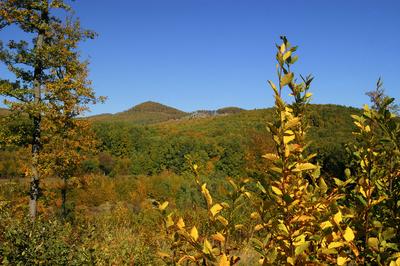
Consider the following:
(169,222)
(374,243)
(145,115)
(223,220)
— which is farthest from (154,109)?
(374,243)

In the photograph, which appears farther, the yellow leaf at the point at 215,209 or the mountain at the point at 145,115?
the mountain at the point at 145,115

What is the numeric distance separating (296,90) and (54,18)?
10.3 meters

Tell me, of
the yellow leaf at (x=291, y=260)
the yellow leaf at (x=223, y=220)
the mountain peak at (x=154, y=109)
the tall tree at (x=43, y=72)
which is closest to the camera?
the yellow leaf at (x=291, y=260)

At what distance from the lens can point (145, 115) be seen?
164 metres

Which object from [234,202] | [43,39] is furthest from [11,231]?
[43,39]

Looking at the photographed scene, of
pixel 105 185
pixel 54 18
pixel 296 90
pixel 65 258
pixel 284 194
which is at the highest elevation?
pixel 54 18

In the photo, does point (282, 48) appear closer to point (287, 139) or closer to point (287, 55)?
point (287, 55)

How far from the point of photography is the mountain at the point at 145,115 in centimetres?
14650

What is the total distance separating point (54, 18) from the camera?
404 inches

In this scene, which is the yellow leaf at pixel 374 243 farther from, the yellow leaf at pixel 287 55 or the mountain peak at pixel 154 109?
the mountain peak at pixel 154 109

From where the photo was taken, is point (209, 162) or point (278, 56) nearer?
point (278, 56)

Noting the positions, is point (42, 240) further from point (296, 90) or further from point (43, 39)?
point (43, 39)

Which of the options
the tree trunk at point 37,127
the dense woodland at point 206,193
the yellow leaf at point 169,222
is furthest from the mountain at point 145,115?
the yellow leaf at point 169,222

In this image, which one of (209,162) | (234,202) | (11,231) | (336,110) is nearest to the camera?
(234,202)
